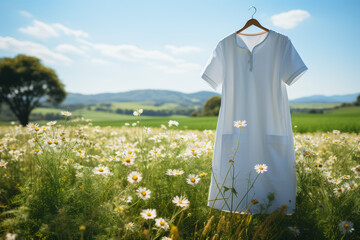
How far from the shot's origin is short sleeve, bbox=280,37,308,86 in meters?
2.41

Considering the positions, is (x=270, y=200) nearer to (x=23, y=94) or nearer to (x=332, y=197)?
(x=332, y=197)

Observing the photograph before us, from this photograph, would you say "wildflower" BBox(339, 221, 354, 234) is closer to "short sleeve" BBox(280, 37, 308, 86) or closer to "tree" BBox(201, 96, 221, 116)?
"short sleeve" BBox(280, 37, 308, 86)

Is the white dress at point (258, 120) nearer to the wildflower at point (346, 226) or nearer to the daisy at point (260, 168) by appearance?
the daisy at point (260, 168)

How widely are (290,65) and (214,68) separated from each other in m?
0.87

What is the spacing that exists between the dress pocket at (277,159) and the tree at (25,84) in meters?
28.1

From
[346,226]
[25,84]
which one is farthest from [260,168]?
[25,84]

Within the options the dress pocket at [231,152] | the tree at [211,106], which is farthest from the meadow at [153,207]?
the tree at [211,106]

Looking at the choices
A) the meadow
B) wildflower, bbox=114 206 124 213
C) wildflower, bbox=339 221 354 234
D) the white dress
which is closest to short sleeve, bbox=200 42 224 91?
the white dress

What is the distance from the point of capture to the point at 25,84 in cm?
2455

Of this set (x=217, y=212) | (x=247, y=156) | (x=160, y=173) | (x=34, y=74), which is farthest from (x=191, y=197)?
(x=34, y=74)

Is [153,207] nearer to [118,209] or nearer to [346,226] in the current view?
[118,209]

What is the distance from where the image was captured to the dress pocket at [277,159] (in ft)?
7.95

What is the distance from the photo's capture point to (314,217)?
233 centimetres

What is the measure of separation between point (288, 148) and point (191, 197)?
1.28 metres
